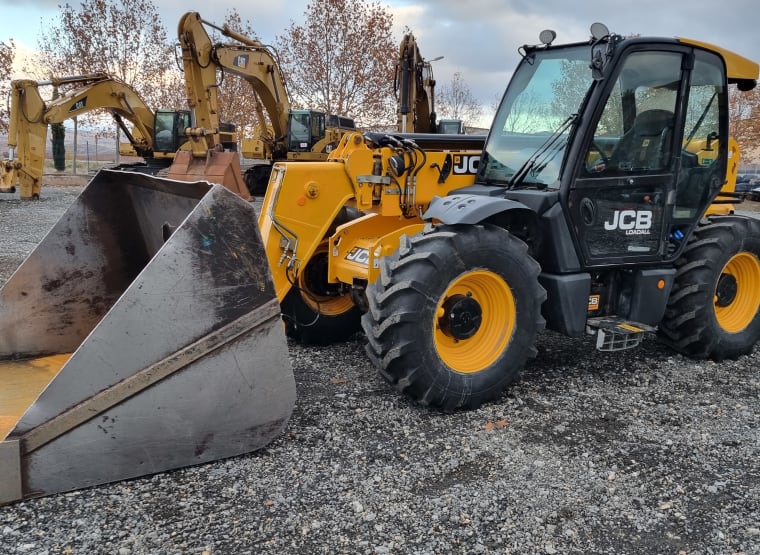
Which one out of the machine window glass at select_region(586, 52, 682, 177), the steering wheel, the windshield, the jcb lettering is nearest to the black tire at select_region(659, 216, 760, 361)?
the machine window glass at select_region(586, 52, 682, 177)

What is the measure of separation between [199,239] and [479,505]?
1.79 meters

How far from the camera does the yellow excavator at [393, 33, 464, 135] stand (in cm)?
1102

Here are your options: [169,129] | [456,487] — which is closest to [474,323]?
[456,487]

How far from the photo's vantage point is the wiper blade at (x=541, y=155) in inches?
176

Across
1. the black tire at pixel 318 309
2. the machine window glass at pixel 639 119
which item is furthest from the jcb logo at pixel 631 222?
the black tire at pixel 318 309

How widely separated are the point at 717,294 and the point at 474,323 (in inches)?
92.3

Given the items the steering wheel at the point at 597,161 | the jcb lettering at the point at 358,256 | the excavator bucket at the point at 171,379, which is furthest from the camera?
the jcb lettering at the point at 358,256

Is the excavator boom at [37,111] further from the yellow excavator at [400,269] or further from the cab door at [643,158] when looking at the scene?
the cab door at [643,158]

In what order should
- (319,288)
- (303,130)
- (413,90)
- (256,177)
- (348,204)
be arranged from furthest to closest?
(256,177) → (303,130) → (413,90) → (319,288) → (348,204)

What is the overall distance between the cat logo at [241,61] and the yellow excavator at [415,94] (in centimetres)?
487

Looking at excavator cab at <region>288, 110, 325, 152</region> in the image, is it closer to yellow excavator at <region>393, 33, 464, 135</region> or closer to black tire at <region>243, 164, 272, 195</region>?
black tire at <region>243, 164, 272, 195</region>

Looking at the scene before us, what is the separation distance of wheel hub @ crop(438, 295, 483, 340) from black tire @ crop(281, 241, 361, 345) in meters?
1.19

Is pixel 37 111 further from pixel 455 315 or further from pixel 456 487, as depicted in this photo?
pixel 456 487

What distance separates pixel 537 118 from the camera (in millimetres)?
4684
